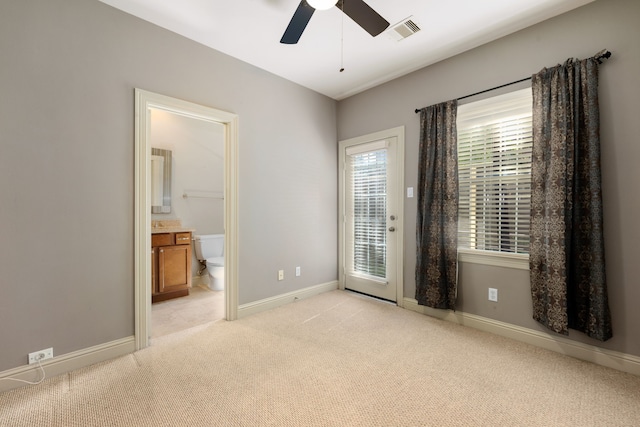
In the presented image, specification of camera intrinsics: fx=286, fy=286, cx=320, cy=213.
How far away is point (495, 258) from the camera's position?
2631mm

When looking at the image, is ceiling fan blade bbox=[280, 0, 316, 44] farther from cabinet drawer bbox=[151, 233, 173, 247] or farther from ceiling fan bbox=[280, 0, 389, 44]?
cabinet drawer bbox=[151, 233, 173, 247]

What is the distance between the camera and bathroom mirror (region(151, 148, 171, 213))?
4102mm

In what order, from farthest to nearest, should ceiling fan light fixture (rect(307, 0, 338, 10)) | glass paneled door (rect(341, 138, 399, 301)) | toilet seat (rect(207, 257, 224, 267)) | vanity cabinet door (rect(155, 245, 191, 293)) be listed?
toilet seat (rect(207, 257, 224, 267)) < vanity cabinet door (rect(155, 245, 191, 293)) < glass paneled door (rect(341, 138, 399, 301)) < ceiling fan light fixture (rect(307, 0, 338, 10))

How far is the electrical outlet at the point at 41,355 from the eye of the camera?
190 centimetres

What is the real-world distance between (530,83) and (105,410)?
12.5ft

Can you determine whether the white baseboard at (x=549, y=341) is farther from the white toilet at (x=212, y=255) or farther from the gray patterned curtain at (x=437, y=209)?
the white toilet at (x=212, y=255)

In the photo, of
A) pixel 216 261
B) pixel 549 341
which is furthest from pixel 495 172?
pixel 216 261

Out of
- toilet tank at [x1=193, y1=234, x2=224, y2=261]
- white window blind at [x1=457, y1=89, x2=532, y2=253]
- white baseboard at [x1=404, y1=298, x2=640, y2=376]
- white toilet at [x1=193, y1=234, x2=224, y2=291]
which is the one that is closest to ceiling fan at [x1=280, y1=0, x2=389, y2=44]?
white window blind at [x1=457, y1=89, x2=532, y2=253]

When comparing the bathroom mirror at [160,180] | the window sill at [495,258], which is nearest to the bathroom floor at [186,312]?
the bathroom mirror at [160,180]

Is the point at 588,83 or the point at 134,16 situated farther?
the point at 134,16

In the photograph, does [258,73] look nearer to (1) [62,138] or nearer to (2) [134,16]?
(2) [134,16]

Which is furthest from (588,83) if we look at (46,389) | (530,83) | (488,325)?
(46,389)

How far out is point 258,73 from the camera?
3.17 m

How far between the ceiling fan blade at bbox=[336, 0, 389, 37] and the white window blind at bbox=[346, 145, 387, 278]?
1.64 metres
